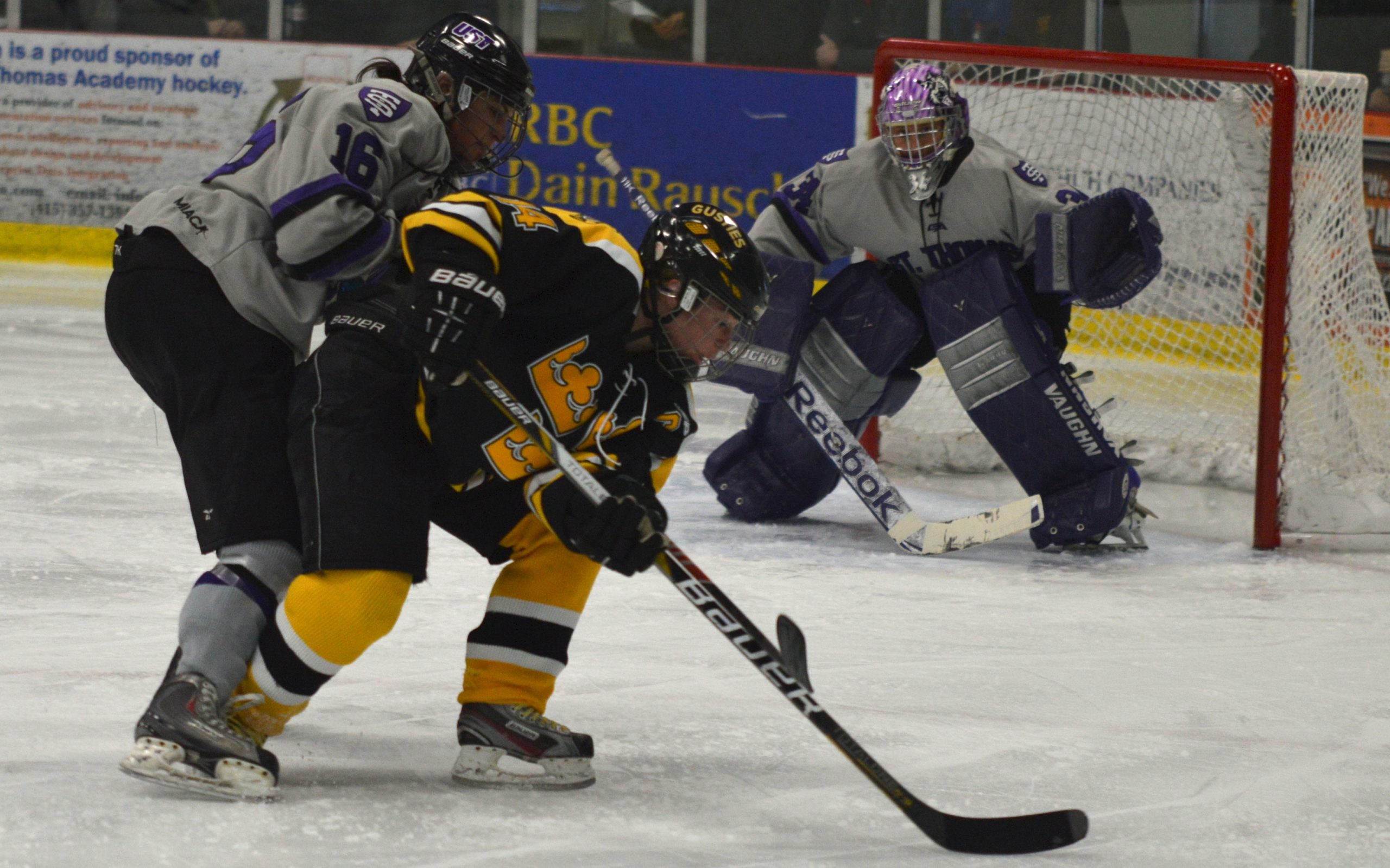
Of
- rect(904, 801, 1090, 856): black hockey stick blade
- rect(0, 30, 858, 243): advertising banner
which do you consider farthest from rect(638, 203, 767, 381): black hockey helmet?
rect(0, 30, 858, 243): advertising banner

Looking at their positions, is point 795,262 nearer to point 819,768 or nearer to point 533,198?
point 819,768

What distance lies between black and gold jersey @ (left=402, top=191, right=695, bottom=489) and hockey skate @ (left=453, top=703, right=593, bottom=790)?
0.90 feet

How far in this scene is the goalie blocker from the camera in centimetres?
343

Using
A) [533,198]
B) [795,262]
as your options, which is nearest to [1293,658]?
[795,262]

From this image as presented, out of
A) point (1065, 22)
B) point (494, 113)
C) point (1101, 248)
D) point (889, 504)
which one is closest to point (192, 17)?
point (1065, 22)

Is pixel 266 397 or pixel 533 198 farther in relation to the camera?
pixel 533 198

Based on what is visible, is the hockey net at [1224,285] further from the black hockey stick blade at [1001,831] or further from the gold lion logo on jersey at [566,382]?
the gold lion logo on jersey at [566,382]

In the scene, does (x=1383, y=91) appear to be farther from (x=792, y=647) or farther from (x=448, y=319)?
(x=448, y=319)

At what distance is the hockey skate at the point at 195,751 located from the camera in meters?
1.71

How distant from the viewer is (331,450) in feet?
5.79

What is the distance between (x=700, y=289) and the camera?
1.78 m

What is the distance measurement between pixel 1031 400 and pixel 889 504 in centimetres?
38

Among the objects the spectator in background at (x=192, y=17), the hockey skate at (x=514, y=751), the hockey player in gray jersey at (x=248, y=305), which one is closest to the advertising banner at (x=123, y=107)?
the spectator in background at (x=192, y=17)

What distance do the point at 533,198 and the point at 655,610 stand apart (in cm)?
419
